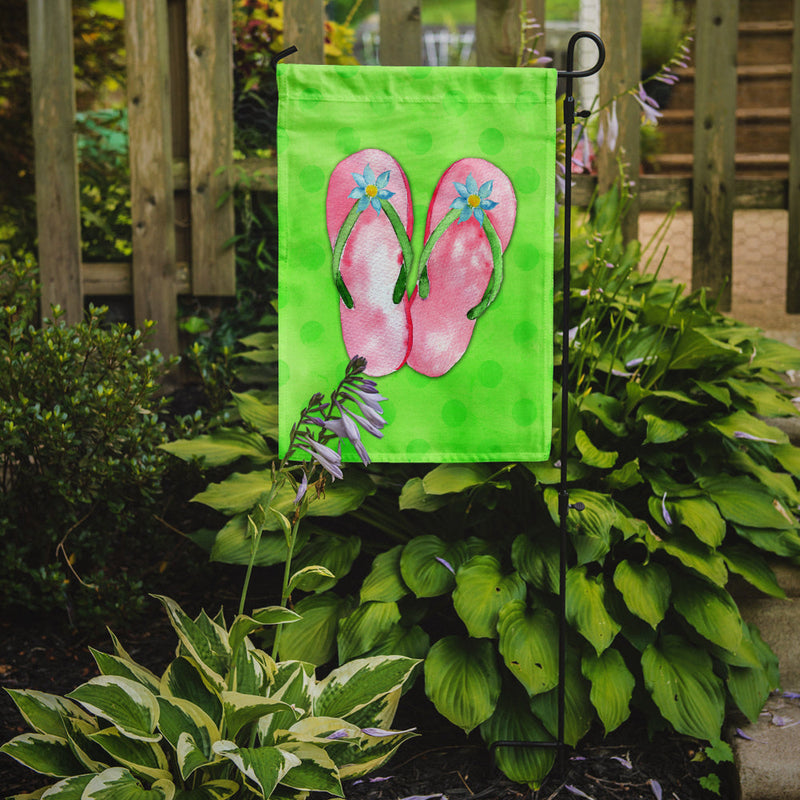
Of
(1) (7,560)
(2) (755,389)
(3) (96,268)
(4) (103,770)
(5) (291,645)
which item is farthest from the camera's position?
(3) (96,268)

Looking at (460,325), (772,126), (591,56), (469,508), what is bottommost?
(469,508)

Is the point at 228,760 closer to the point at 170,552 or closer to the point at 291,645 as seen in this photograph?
the point at 291,645

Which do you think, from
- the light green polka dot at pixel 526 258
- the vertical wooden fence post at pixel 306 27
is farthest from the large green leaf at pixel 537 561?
the vertical wooden fence post at pixel 306 27

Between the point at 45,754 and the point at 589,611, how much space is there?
1.14m

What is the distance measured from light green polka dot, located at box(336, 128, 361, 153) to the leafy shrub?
776 millimetres

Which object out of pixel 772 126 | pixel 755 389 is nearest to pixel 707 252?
pixel 755 389

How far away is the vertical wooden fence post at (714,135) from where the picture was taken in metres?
3.32

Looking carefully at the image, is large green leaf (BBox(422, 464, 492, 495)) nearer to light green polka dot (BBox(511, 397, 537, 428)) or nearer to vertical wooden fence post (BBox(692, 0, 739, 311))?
light green polka dot (BBox(511, 397, 537, 428))

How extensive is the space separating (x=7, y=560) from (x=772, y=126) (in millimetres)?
5665

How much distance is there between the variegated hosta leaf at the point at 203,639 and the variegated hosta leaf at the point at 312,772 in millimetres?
226

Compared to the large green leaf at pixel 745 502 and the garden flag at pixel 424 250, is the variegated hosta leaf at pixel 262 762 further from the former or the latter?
the large green leaf at pixel 745 502

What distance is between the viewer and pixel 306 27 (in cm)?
317

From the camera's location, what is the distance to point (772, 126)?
6.10m

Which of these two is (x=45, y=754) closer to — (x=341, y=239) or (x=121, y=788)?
(x=121, y=788)
